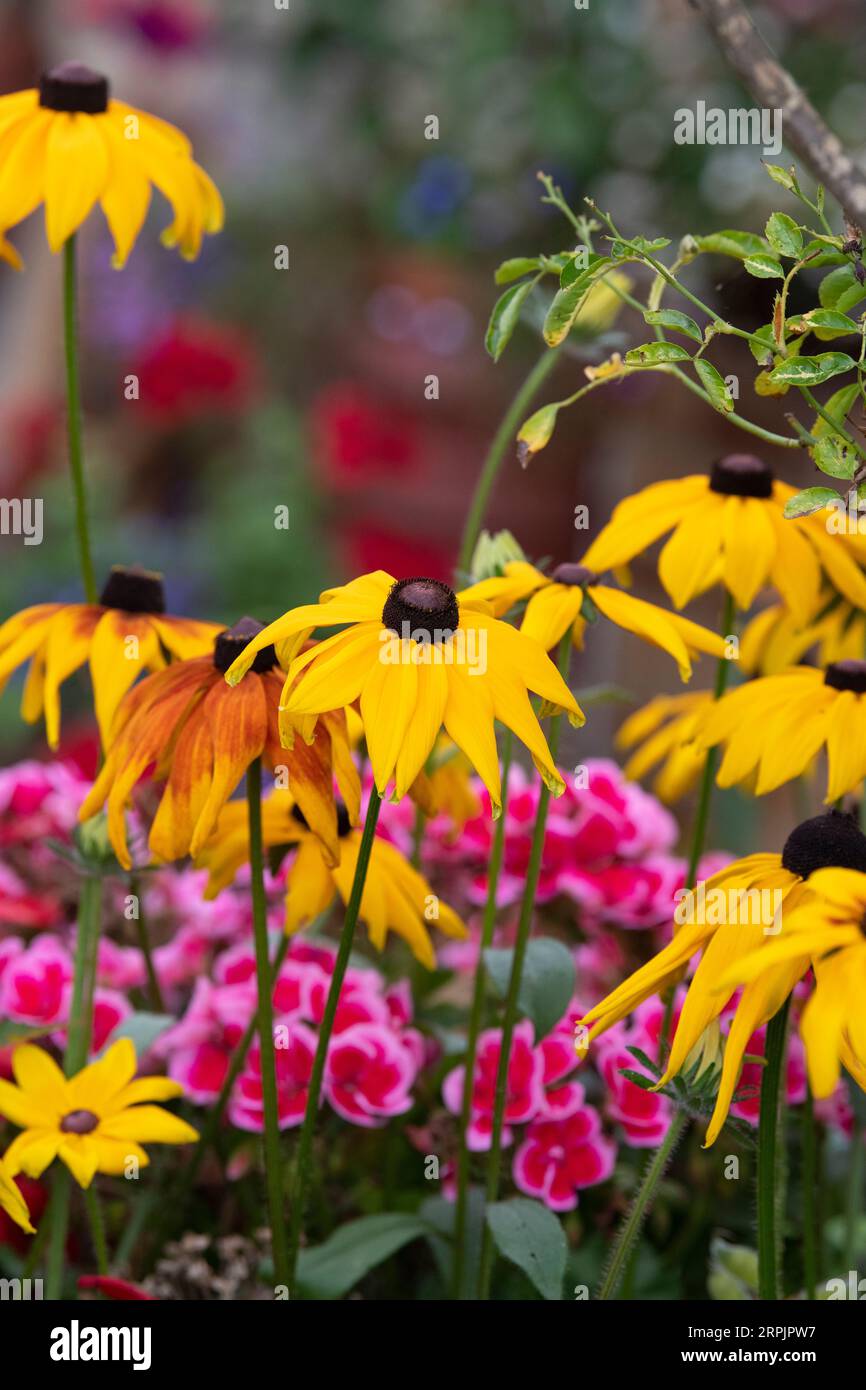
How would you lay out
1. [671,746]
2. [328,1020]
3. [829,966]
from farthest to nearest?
[671,746] → [328,1020] → [829,966]

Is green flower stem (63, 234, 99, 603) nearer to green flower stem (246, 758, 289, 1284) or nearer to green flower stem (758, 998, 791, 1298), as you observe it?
green flower stem (246, 758, 289, 1284)

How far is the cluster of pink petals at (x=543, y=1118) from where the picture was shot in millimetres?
664

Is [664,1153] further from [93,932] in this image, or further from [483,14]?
[483,14]

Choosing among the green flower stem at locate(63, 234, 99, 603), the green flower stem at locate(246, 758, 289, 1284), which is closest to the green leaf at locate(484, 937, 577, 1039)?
the green flower stem at locate(246, 758, 289, 1284)

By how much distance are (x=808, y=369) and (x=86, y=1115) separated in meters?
0.35

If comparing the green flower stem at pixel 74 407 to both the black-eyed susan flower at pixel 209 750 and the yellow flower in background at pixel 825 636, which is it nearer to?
the black-eyed susan flower at pixel 209 750

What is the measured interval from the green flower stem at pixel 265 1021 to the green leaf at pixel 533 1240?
8cm

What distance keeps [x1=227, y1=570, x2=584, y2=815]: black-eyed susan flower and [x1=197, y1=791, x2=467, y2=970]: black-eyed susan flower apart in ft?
0.48

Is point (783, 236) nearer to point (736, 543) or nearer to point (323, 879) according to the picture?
point (736, 543)

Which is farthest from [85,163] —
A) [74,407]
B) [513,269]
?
[513,269]

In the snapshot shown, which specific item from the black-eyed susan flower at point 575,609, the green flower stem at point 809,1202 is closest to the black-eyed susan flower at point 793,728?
the black-eyed susan flower at point 575,609

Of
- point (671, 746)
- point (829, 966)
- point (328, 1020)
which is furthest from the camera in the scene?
point (671, 746)

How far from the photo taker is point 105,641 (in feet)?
1.95
